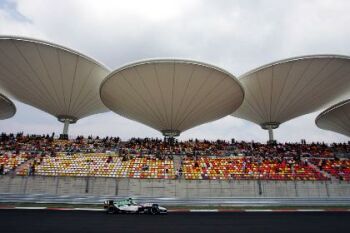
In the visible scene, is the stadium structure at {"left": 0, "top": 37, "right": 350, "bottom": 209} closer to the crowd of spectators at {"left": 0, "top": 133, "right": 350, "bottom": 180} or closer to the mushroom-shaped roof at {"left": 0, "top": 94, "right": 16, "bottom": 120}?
the crowd of spectators at {"left": 0, "top": 133, "right": 350, "bottom": 180}

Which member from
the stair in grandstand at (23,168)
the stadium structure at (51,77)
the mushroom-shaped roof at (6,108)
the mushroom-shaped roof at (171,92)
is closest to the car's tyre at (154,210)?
the stair in grandstand at (23,168)

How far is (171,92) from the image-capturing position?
31.4 m

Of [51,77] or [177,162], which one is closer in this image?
[177,162]

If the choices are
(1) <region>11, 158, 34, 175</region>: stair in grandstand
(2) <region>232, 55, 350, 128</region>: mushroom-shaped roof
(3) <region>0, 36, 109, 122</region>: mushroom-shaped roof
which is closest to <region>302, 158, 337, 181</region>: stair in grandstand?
(2) <region>232, 55, 350, 128</region>: mushroom-shaped roof

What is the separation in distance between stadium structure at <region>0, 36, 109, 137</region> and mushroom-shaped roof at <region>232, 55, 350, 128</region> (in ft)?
63.4

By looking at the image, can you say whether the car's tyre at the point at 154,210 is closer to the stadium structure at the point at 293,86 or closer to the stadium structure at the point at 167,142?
the stadium structure at the point at 167,142

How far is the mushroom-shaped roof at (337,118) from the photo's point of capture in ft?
124

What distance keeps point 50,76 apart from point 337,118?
39193 mm

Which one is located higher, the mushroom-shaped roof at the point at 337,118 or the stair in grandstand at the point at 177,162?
the mushroom-shaped roof at the point at 337,118

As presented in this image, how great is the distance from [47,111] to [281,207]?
3383cm

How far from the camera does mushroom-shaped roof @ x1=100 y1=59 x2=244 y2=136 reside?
27.8 metres

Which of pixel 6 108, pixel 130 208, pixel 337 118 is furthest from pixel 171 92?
pixel 6 108

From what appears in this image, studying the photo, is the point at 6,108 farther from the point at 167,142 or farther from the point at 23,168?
the point at 167,142

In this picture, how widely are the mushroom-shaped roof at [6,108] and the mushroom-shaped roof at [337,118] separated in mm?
44160
